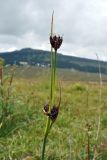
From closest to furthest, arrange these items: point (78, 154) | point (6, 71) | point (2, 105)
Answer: point (78, 154), point (2, 105), point (6, 71)

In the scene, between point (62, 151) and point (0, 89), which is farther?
point (0, 89)

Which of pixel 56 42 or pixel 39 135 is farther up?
pixel 56 42

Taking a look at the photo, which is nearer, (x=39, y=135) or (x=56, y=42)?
(x=56, y=42)

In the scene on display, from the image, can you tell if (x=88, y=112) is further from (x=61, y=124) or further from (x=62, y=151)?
(x=62, y=151)

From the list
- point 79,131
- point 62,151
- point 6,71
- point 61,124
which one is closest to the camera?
point 62,151

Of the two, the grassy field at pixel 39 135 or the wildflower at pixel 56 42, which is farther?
the grassy field at pixel 39 135

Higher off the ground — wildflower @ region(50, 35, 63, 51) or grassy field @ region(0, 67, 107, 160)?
wildflower @ region(50, 35, 63, 51)

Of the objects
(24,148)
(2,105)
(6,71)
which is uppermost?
(6,71)

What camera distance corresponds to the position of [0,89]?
7098 millimetres

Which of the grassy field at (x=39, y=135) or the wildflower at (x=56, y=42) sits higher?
the wildflower at (x=56, y=42)

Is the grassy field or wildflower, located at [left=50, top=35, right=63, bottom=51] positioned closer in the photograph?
wildflower, located at [left=50, top=35, right=63, bottom=51]

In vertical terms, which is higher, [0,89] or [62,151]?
[0,89]

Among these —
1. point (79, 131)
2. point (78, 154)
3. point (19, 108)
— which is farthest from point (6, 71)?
point (78, 154)

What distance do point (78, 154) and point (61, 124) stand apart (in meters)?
3.23
